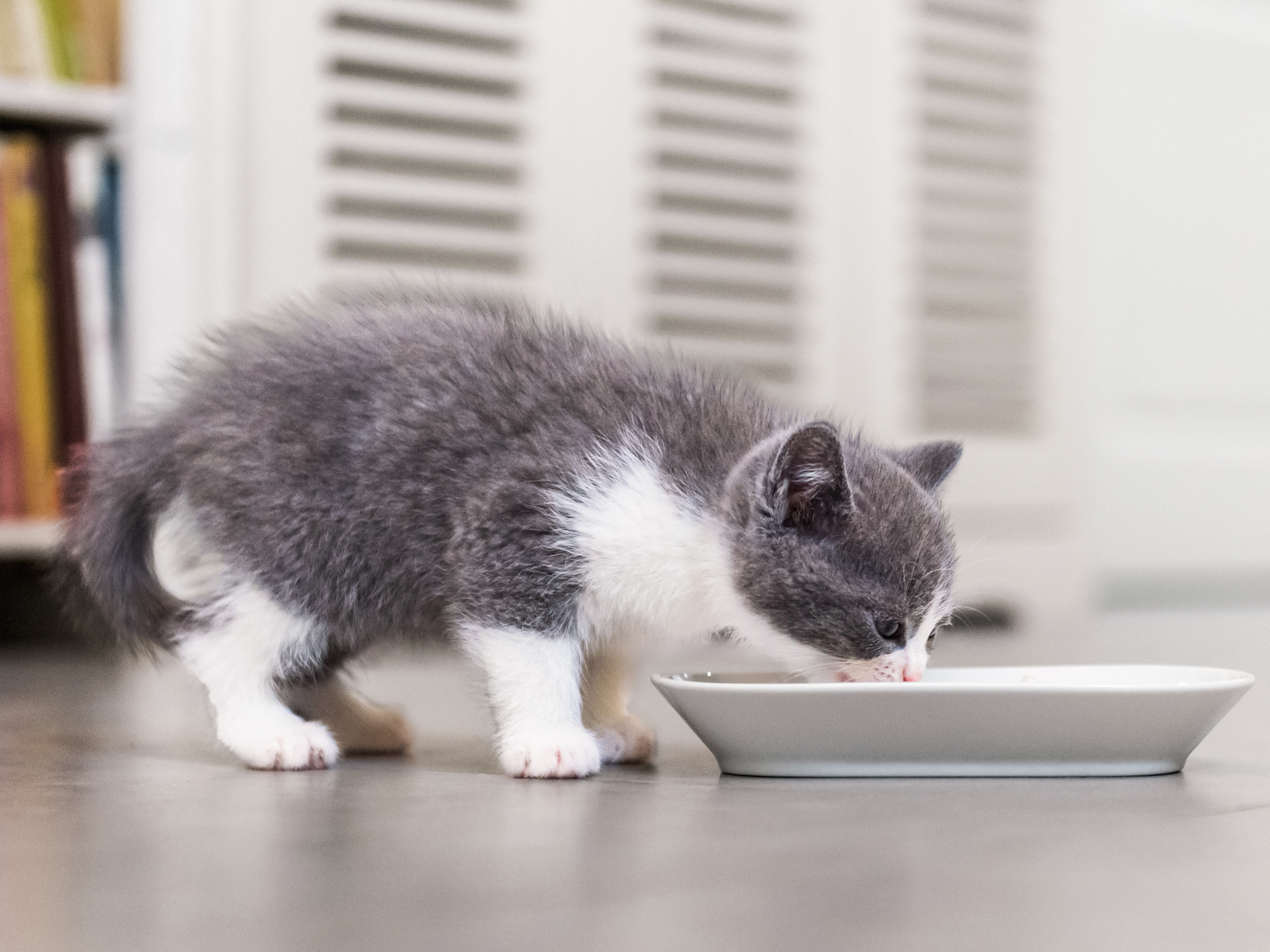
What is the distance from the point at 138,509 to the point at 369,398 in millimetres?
283

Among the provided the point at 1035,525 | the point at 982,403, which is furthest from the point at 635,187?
the point at 1035,525

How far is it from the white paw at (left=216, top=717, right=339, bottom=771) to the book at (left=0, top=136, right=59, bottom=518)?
4.52 feet

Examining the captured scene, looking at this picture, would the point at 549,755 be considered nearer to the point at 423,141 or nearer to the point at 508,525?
the point at 508,525

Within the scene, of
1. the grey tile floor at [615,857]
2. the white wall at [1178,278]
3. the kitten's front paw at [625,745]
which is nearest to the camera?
the grey tile floor at [615,857]

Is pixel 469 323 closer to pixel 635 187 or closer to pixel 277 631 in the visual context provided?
pixel 277 631

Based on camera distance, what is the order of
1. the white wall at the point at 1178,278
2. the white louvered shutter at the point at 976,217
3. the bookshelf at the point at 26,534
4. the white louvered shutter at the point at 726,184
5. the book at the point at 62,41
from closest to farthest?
the bookshelf at the point at 26,534, the book at the point at 62,41, the white louvered shutter at the point at 726,184, the white louvered shutter at the point at 976,217, the white wall at the point at 1178,278

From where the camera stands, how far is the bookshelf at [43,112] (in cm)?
246

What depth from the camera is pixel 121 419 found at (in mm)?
1485

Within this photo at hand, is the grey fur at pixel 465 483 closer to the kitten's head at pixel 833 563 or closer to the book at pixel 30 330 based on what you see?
the kitten's head at pixel 833 563

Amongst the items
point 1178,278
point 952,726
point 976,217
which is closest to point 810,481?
point 952,726

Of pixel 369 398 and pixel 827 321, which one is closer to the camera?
pixel 369 398

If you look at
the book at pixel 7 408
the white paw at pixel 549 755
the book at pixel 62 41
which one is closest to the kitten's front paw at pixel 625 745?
the white paw at pixel 549 755

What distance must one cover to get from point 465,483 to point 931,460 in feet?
1.52

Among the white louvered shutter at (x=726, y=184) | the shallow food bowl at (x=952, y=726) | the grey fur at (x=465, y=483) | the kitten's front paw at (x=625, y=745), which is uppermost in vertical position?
the white louvered shutter at (x=726, y=184)
